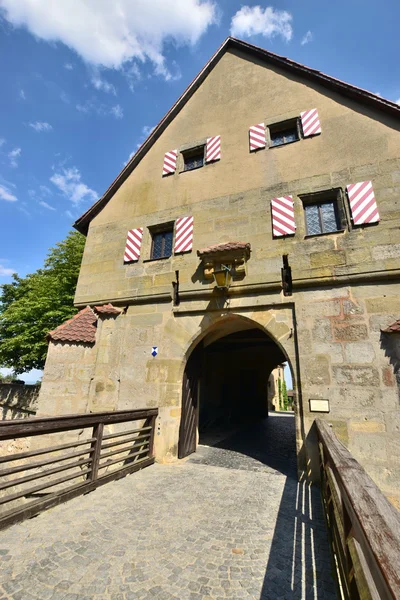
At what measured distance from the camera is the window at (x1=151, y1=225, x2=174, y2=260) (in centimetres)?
736

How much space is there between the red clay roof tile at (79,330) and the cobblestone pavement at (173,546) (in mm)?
3460

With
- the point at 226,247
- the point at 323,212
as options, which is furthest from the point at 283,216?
the point at 226,247

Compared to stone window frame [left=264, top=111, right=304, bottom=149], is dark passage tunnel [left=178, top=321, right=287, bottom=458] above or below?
below

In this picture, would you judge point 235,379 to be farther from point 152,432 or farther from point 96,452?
point 96,452

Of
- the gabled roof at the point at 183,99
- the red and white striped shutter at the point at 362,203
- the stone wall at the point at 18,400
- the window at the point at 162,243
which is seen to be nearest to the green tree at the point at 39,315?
the stone wall at the point at 18,400

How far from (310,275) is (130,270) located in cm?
440

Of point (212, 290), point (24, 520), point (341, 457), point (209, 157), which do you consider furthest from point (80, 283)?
point (341, 457)

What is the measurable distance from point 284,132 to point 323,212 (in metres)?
2.73

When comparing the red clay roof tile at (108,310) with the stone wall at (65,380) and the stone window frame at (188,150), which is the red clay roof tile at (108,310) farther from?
the stone window frame at (188,150)

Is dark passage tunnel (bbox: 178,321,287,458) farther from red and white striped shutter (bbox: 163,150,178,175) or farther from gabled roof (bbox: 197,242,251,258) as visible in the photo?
red and white striped shutter (bbox: 163,150,178,175)

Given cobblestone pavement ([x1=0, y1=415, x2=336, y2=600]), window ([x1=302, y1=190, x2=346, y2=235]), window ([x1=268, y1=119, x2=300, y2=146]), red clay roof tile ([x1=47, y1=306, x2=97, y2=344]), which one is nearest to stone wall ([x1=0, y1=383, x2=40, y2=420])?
red clay roof tile ([x1=47, y1=306, x2=97, y2=344])

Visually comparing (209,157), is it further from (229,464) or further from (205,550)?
(205,550)

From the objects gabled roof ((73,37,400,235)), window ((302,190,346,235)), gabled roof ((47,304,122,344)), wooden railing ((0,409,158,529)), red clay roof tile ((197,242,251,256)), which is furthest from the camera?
gabled roof ((73,37,400,235))

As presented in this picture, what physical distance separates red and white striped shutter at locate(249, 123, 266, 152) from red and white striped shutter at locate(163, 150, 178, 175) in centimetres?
222
